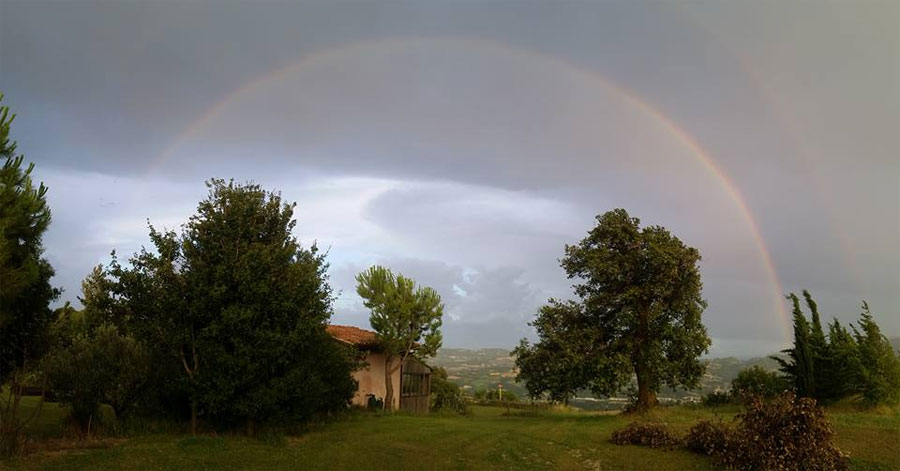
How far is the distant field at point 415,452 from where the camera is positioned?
12258 millimetres

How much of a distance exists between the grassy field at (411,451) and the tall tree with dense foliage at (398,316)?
517 inches

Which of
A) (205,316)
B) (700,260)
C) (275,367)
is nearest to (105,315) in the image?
(205,316)

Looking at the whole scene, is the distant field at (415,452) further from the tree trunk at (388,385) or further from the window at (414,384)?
the window at (414,384)

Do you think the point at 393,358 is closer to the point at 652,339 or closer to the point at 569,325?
the point at 569,325

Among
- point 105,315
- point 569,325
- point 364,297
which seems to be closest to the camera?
point 105,315

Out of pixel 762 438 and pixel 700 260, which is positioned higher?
pixel 700 260

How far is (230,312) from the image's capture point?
15.5 meters

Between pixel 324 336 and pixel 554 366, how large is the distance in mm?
10314

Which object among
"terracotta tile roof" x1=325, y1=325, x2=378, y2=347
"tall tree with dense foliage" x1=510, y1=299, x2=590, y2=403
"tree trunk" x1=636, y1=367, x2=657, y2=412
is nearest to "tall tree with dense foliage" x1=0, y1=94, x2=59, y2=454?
"terracotta tile roof" x1=325, y1=325, x2=378, y2=347

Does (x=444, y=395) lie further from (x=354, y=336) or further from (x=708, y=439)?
(x=708, y=439)

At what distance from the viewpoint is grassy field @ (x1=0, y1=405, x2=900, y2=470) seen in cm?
1227

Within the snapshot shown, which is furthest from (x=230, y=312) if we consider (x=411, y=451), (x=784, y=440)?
(x=784, y=440)

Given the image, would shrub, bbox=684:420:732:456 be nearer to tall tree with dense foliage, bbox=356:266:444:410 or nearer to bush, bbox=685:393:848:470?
bush, bbox=685:393:848:470

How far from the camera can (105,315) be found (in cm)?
1722
